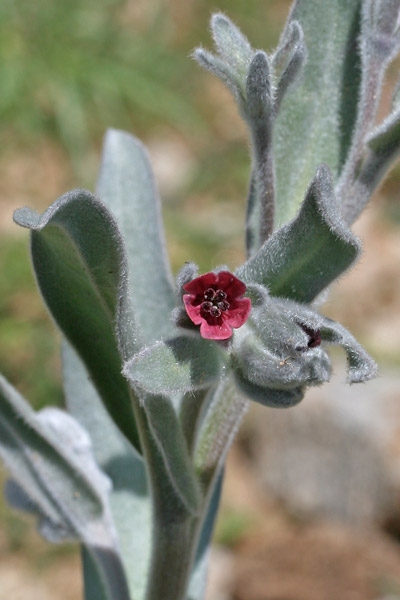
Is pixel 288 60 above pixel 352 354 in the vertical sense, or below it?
above

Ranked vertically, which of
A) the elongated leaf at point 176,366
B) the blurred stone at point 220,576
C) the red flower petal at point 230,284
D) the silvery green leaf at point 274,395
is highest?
the red flower petal at point 230,284

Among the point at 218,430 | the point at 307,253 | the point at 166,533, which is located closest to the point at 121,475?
the point at 166,533

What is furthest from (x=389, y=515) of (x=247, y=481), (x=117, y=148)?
(x=117, y=148)

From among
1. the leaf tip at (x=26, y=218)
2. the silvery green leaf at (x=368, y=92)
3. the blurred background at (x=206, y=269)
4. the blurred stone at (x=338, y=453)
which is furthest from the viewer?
the blurred stone at (x=338, y=453)

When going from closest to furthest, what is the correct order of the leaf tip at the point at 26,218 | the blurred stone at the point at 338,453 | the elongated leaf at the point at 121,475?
1. the leaf tip at the point at 26,218
2. the elongated leaf at the point at 121,475
3. the blurred stone at the point at 338,453

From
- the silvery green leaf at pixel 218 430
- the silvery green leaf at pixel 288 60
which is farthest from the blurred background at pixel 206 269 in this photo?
the silvery green leaf at pixel 218 430

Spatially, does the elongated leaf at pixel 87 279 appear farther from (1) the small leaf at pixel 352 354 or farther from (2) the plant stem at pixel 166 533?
(1) the small leaf at pixel 352 354

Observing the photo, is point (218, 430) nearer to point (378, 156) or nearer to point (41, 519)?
point (41, 519)
